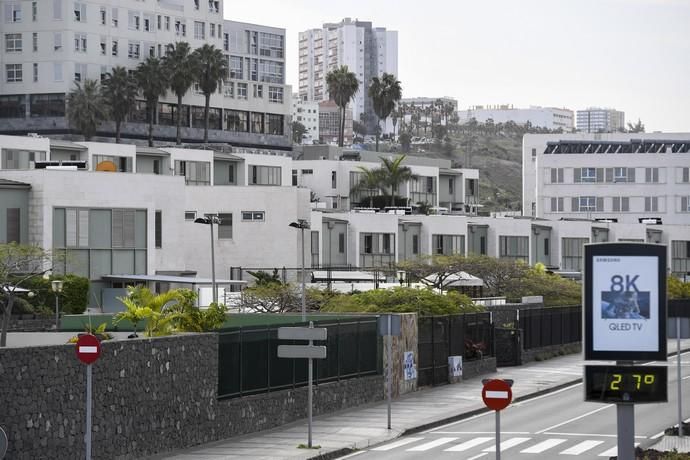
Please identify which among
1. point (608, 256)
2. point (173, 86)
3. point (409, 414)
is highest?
point (173, 86)

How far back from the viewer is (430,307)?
2176 inches

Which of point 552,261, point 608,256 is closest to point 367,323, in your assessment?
point 608,256

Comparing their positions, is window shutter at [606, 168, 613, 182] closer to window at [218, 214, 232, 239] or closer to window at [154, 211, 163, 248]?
window at [218, 214, 232, 239]

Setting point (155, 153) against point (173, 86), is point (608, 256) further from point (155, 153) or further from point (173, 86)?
point (173, 86)

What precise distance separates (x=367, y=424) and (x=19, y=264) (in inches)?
1192

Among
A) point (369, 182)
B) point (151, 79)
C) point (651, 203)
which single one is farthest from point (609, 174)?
point (151, 79)

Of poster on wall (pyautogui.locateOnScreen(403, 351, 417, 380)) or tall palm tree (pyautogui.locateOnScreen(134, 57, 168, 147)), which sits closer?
poster on wall (pyautogui.locateOnScreen(403, 351, 417, 380))

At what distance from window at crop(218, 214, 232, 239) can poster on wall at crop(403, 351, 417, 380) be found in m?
44.8

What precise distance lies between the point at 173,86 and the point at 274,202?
48.2 m

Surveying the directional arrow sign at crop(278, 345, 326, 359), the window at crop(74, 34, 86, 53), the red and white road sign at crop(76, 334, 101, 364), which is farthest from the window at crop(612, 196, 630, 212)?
the red and white road sign at crop(76, 334, 101, 364)

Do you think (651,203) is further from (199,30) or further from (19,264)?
(19,264)

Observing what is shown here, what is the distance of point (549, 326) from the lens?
72500 mm

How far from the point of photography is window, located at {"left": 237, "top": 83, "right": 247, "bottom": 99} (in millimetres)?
156625

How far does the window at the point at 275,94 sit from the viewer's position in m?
162
